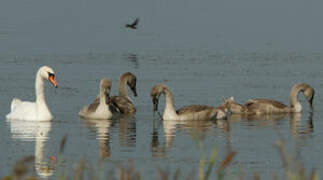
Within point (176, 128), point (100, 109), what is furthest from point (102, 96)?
point (176, 128)

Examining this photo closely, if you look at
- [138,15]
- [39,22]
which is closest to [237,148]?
[39,22]

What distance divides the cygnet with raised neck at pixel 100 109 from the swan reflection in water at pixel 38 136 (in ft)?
3.66

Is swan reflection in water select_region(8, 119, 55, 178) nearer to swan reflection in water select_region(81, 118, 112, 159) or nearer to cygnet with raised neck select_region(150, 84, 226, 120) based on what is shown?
swan reflection in water select_region(81, 118, 112, 159)

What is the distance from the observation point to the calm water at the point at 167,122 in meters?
13.4

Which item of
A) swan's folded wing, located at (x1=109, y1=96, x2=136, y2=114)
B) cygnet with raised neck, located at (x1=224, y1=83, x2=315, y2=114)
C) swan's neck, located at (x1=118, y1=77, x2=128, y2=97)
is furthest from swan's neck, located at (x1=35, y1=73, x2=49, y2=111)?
cygnet with raised neck, located at (x1=224, y1=83, x2=315, y2=114)

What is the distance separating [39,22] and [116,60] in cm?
1209

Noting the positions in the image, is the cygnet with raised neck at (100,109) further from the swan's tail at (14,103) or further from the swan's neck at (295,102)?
the swan's neck at (295,102)

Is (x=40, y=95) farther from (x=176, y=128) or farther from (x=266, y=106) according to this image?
(x=266, y=106)

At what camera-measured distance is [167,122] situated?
708 inches

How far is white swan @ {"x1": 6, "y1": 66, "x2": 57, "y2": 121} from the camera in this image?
1761cm

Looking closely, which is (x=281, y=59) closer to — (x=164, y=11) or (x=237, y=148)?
(x=237, y=148)

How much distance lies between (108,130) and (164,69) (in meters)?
8.21

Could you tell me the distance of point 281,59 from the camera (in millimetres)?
27484

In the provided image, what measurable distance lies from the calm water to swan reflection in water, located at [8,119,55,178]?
2 cm
